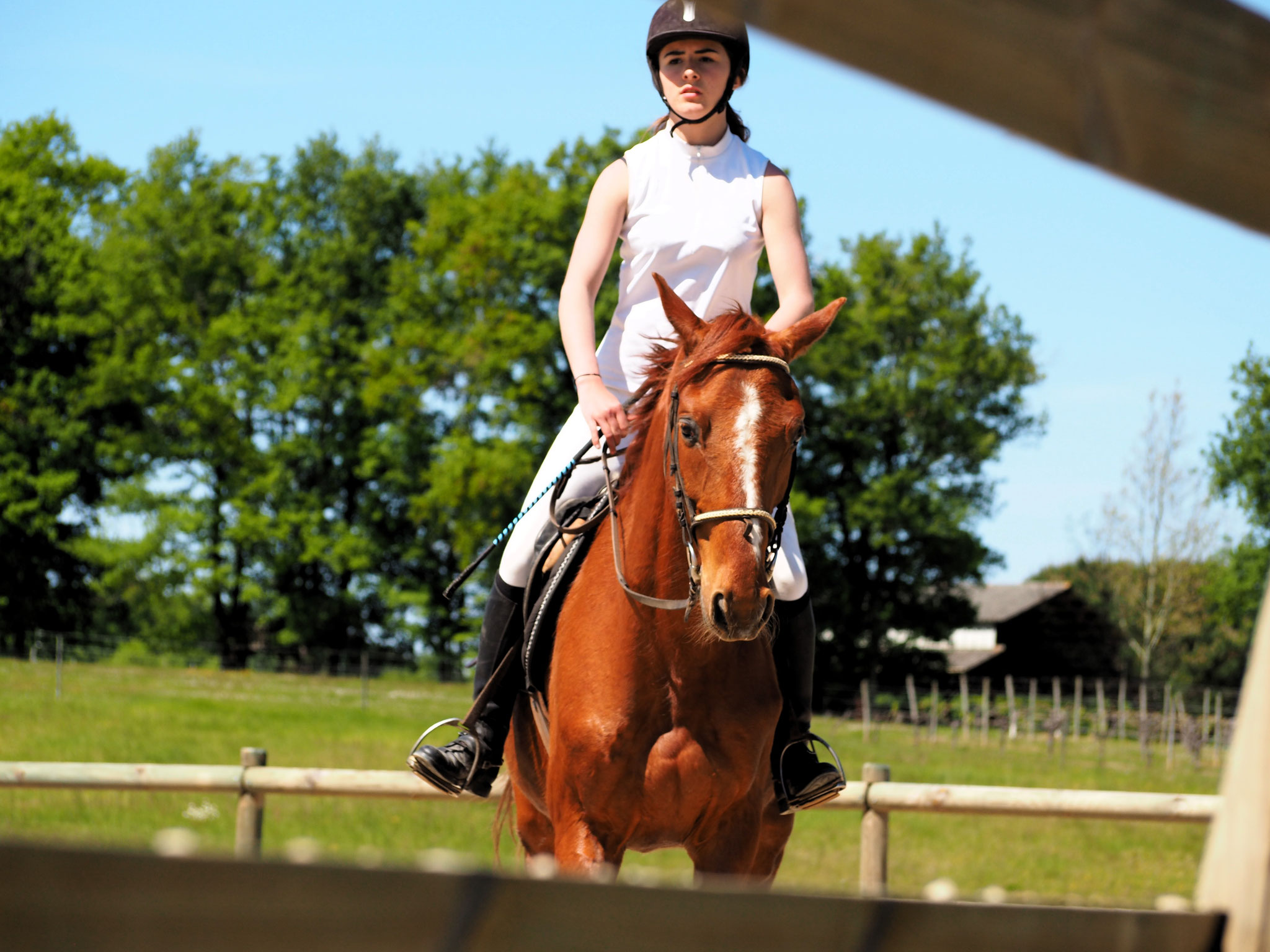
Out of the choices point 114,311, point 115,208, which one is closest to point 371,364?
point 114,311

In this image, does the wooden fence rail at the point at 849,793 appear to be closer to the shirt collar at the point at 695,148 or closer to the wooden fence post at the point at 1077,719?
the shirt collar at the point at 695,148

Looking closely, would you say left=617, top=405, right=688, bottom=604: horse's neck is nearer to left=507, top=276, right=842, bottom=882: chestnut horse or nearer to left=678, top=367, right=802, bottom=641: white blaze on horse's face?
left=507, top=276, right=842, bottom=882: chestnut horse

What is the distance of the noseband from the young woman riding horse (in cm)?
1

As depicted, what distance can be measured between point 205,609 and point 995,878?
40539mm

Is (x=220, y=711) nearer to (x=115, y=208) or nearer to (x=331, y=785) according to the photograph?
(x=331, y=785)

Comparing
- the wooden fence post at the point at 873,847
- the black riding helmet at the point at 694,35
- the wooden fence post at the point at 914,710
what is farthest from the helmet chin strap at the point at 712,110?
the wooden fence post at the point at 914,710

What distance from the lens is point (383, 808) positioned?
13109 mm

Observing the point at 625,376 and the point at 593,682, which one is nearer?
the point at 593,682

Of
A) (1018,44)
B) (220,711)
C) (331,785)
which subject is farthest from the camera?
(220,711)

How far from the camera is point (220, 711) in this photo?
808 inches

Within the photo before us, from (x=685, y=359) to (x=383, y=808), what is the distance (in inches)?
419

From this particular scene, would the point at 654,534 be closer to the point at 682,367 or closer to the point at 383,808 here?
the point at 682,367

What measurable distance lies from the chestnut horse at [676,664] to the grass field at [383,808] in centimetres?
152

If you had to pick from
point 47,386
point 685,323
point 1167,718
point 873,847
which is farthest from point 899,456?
point 685,323
